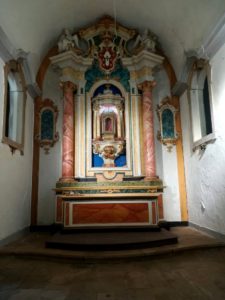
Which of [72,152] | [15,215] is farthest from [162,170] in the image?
[15,215]

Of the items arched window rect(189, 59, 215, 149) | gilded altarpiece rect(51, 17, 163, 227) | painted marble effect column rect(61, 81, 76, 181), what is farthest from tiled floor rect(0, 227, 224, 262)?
arched window rect(189, 59, 215, 149)

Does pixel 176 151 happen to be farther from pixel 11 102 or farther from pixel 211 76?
pixel 11 102

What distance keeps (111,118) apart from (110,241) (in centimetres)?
312

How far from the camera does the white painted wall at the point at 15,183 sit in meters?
4.26

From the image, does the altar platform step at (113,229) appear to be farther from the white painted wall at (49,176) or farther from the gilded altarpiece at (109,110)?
the white painted wall at (49,176)

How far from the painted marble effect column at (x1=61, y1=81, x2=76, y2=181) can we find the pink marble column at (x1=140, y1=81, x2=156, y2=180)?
1.70 m

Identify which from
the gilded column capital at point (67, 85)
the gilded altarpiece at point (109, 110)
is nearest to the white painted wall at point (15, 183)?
the gilded altarpiece at point (109, 110)

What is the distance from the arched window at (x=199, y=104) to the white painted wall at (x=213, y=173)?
0.93 feet

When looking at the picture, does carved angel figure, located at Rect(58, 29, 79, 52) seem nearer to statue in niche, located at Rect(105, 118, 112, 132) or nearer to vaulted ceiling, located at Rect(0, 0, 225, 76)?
vaulted ceiling, located at Rect(0, 0, 225, 76)

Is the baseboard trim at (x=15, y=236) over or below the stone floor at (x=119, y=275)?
over

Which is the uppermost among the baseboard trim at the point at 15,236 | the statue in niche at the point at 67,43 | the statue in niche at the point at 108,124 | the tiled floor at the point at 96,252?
the statue in niche at the point at 67,43

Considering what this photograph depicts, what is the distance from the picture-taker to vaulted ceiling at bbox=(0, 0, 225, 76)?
4406 millimetres

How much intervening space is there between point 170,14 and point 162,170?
346 centimetres

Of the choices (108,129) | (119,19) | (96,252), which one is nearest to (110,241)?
(96,252)
